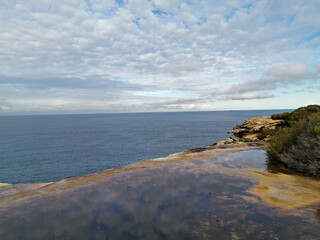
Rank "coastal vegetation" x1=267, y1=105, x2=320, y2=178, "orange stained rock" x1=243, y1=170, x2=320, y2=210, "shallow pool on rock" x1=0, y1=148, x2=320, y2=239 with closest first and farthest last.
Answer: "shallow pool on rock" x1=0, y1=148, x2=320, y2=239 → "orange stained rock" x1=243, y1=170, x2=320, y2=210 → "coastal vegetation" x1=267, y1=105, x2=320, y2=178

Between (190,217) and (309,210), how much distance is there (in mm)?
3526

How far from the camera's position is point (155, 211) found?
223 inches

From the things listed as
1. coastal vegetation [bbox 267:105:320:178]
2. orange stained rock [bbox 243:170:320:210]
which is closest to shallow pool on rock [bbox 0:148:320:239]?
orange stained rock [bbox 243:170:320:210]

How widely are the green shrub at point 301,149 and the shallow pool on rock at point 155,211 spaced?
1.76 m

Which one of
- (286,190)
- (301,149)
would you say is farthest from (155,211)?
(301,149)

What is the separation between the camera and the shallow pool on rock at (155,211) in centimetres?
461

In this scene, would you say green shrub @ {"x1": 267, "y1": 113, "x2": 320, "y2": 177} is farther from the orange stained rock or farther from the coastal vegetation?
the orange stained rock

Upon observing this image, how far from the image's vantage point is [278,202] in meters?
6.12

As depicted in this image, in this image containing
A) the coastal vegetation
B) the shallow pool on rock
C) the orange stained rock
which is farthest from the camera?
the coastal vegetation

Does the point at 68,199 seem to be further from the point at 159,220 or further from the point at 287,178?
the point at 287,178

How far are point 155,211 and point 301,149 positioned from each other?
9.52 metres

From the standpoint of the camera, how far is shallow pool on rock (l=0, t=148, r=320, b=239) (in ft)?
15.1

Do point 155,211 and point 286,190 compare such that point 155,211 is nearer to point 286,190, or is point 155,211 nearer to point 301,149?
point 286,190

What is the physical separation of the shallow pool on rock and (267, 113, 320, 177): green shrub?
1.76 m
